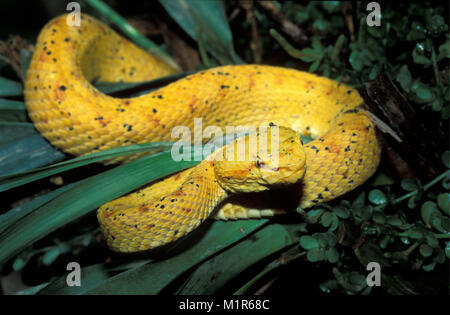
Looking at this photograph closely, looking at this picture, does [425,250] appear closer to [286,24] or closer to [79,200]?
[79,200]

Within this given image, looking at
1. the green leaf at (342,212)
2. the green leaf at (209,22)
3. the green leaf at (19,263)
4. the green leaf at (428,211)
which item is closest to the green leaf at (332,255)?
the green leaf at (342,212)

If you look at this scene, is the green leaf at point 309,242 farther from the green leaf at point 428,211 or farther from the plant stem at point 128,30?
the plant stem at point 128,30

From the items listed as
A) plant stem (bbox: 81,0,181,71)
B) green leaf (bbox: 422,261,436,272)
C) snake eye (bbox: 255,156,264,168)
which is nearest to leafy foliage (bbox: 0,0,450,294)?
green leaf (bbox: 422,261,436,272)

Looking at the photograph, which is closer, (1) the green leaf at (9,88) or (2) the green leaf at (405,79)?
(2) the green leaf at (405,79)

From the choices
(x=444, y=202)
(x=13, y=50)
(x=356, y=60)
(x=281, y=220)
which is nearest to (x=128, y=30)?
(x=13, y=50)

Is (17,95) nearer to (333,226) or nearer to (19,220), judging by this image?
(19,220)

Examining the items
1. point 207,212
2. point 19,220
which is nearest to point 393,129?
point 207,212
